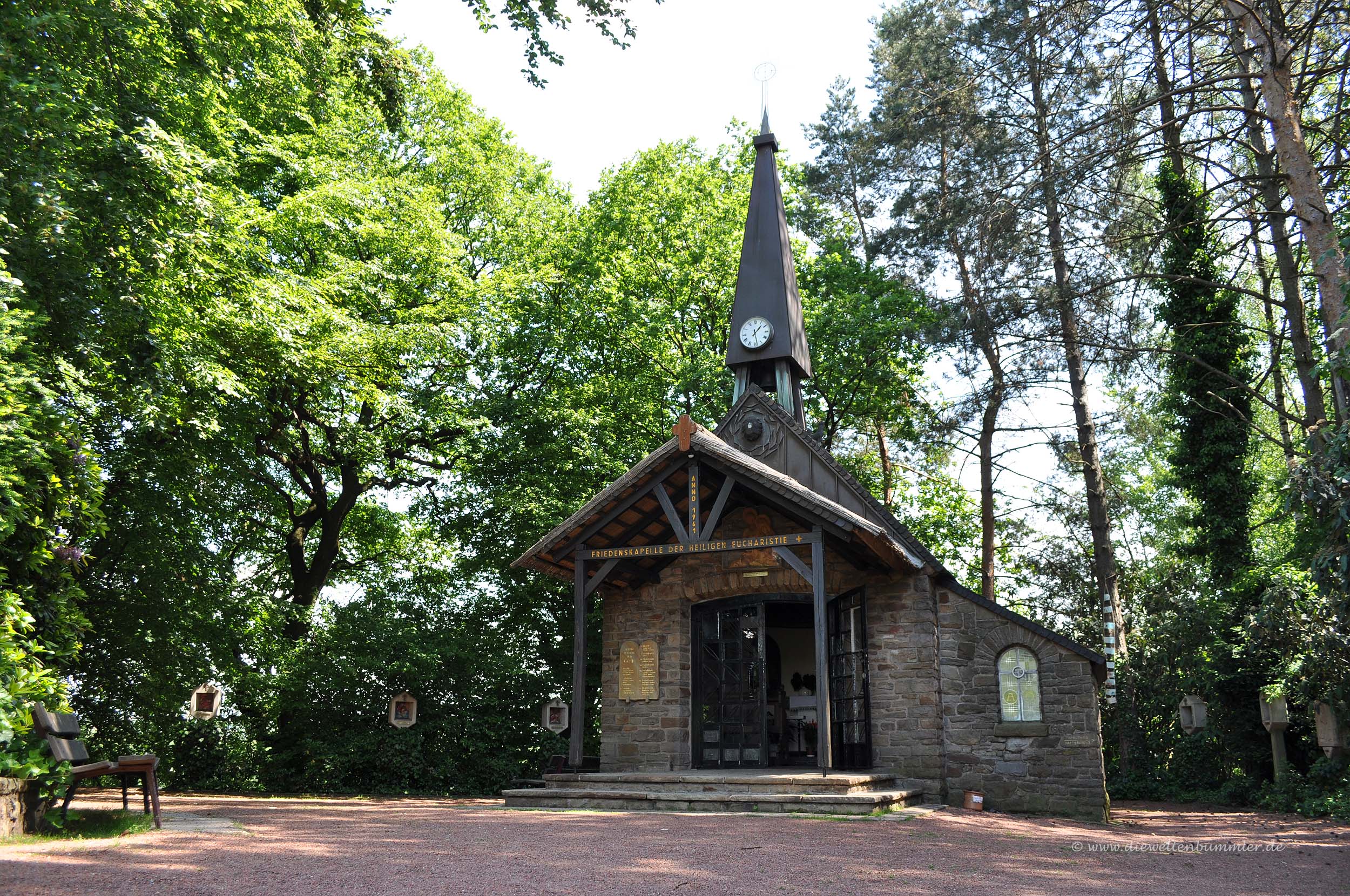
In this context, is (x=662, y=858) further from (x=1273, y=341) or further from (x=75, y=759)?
(x=1273, y=341)

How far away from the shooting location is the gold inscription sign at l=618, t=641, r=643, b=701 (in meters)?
12.1

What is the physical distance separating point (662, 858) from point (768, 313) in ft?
33.2

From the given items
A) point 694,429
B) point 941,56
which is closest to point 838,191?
point 941,56

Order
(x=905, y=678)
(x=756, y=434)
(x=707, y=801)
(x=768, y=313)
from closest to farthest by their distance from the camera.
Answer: (x=707, y=801) → (x=905, y=678) → (x=756, y=434) → (x=768, y=313)

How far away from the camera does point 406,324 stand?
15430mm

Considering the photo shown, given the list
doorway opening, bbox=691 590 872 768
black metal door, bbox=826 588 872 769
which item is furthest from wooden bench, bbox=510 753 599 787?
black metal door, bbox=826 588 872 769

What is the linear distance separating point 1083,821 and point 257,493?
45.5 ft

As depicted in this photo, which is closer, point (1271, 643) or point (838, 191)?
point (1271, 643)

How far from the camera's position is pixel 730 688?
12.0 meters

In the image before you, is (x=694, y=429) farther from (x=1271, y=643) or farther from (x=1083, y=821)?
(x=1271, y=643)

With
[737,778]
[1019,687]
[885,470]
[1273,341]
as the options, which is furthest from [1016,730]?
[885,470]

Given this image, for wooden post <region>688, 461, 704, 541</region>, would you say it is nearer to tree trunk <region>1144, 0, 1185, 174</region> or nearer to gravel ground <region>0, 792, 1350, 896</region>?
gravel ground <region>0, 792, 1350, 896</region>

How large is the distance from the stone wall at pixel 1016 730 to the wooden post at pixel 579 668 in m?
4.33

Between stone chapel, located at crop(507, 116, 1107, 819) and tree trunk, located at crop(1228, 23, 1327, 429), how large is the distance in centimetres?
505
